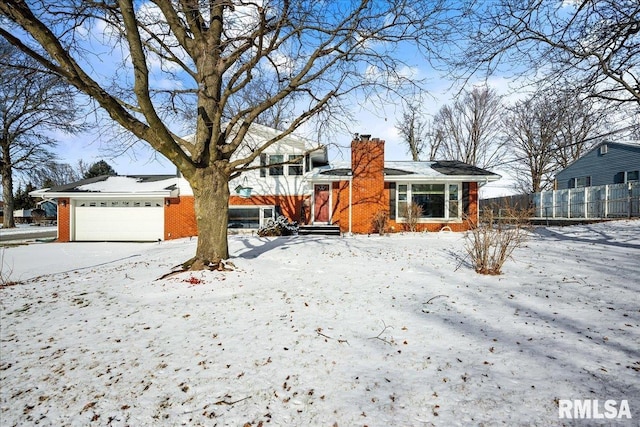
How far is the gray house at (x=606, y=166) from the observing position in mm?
19406

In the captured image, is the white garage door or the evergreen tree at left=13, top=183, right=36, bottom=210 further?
the evergreen tree at left=13, top=183, right=36, bottom=210

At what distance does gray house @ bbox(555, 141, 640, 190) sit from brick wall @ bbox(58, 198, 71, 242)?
33.5 meters

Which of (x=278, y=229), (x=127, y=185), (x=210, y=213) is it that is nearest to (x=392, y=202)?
(x=278, y=229)

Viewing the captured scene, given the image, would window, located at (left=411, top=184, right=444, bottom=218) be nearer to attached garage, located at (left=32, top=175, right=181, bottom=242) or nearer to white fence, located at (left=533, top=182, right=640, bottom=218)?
white fence, located at (left=533, top=182, right=640, bottom=218)

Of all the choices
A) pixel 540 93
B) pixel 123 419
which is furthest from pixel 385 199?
pixel 123 419

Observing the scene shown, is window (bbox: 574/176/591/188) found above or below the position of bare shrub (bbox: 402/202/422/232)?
above

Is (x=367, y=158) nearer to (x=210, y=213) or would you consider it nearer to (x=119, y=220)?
(x=210, y=213)

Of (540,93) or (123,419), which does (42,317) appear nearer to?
(123,419)

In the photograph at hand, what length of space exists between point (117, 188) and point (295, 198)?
33.4ft

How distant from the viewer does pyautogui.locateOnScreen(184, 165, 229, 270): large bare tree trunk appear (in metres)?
6.38

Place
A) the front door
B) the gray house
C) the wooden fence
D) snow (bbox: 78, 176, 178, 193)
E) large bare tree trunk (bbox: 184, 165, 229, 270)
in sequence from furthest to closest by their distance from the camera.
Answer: the gray house → snow (bbox: 78, 176, 178, 193) → the front door → the wooden fence → large bare tree trunk (bbox: 184, 165, 229, 270)

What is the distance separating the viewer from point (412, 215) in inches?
571

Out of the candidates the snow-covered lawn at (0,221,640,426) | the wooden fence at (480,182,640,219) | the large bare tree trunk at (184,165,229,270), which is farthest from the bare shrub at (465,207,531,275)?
the wooden fence at (480,182,640,219)

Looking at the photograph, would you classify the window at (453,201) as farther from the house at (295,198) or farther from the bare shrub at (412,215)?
the bare shrub at (412,215)
